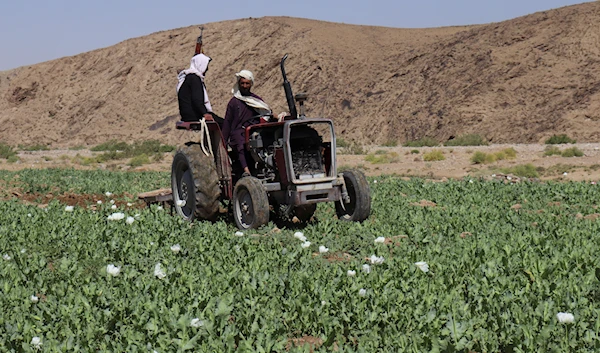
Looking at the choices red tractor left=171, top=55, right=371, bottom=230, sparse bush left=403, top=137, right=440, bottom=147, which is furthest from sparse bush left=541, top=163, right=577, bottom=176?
sparse bush left=403, top=137, right=440, bottom=147

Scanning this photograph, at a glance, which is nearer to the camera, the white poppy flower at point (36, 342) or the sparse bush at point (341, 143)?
the white poppy flower at point (36, 342)

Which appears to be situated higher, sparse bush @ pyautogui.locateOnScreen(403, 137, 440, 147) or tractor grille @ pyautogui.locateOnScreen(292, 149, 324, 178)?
tractor grille @ pyautogui.locateOnScreen(292, 149, 324, 178)

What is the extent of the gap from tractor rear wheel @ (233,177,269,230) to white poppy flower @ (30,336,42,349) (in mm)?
3772

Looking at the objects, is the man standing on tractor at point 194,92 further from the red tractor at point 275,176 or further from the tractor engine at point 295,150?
the tractor engine at point 295,150

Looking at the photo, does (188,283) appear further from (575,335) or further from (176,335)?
(575,335)

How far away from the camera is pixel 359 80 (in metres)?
49.0

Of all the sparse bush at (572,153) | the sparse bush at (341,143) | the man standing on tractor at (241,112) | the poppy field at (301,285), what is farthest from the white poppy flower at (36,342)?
the sparse bush at (341,143)

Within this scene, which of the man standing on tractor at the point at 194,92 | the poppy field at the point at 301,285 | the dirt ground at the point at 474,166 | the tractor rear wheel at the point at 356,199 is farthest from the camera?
the dirt ground at the point at 474,166

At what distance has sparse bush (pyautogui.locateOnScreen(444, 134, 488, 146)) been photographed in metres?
35.7

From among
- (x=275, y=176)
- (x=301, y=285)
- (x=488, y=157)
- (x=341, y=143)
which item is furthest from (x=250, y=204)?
(x=341, y=143)

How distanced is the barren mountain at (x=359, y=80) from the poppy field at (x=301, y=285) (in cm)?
2960

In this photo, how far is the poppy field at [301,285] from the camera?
14.7ft

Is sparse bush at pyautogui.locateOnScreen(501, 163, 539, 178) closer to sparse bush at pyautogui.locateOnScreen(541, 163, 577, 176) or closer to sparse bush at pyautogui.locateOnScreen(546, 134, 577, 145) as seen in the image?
sparse bush at pyautogui.locateOnScreen(541, 163, 577, 176)

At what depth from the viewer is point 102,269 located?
19.4 ft
